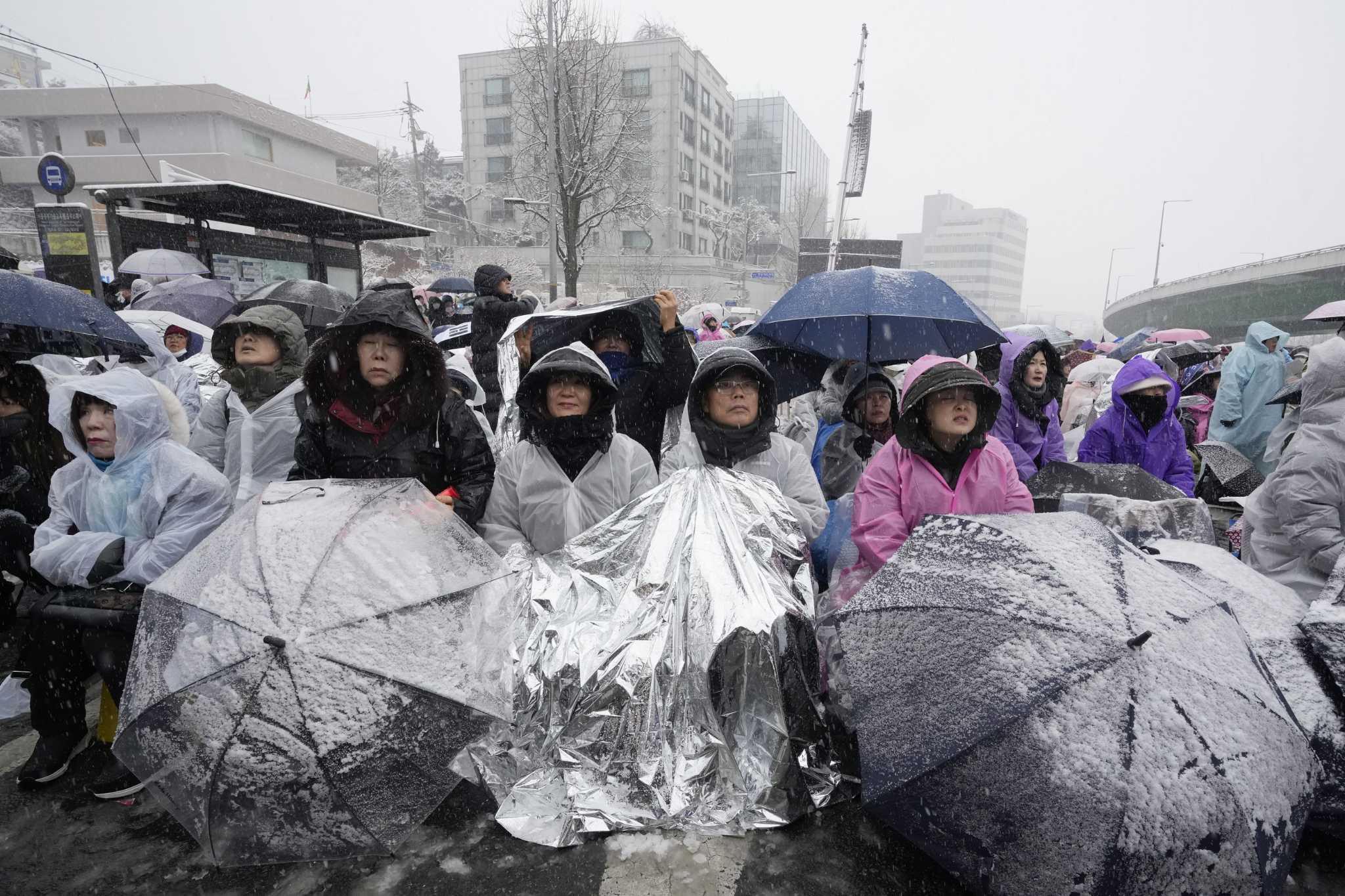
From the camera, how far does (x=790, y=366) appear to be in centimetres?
464

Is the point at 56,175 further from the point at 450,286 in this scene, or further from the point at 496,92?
the point at 496,92

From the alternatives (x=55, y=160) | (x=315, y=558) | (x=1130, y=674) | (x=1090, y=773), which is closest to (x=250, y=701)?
(x=315, y=558)

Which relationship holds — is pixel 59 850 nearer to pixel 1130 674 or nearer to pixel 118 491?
pixel 118 491

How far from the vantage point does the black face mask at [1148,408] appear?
439 centimetres

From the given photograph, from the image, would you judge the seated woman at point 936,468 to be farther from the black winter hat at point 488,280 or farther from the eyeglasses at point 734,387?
the black winter hat at point 488,280

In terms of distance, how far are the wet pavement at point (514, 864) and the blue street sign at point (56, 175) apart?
10.1 metres

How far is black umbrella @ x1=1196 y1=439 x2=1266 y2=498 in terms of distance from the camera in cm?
526

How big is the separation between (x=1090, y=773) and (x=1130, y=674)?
0.27m

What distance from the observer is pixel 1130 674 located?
1724 mm

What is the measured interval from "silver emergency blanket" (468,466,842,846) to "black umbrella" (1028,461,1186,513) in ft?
6.17

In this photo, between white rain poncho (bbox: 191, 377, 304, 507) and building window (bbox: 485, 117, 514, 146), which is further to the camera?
building window (bbox: 485, 117, 514, 146)

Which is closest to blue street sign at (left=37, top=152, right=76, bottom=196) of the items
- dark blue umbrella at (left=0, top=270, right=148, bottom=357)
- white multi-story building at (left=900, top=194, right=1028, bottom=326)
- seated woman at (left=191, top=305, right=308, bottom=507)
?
dark blue umbrella at (left=0, top=270, right=148, bottom=357)

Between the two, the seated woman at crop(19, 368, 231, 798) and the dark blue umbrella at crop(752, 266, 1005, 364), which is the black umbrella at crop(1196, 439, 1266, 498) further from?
the seated woman at crop(19, 368, 231, 798)

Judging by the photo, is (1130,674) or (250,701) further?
(250,701)
